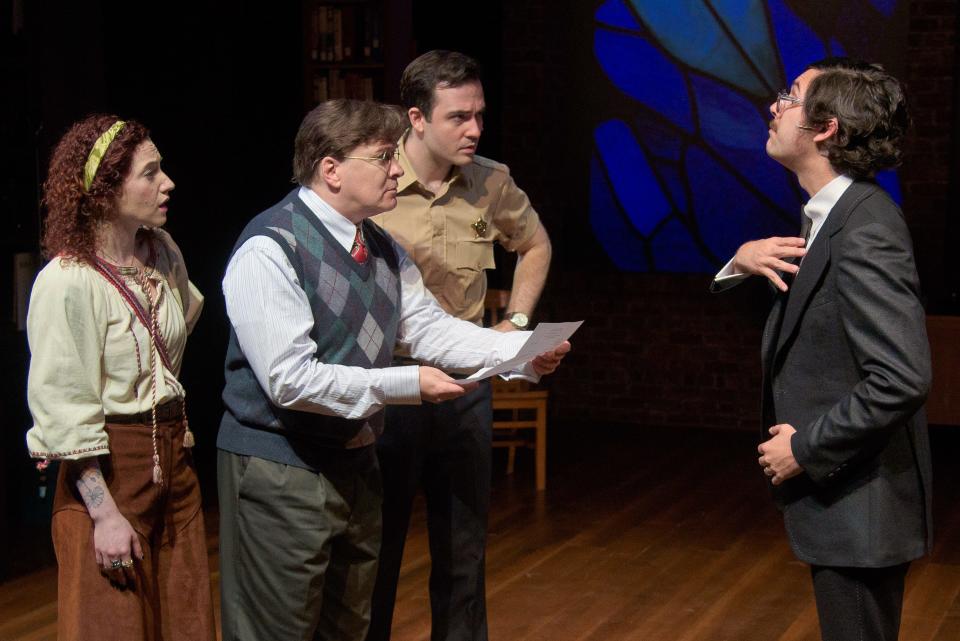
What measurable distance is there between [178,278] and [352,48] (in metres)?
4.03

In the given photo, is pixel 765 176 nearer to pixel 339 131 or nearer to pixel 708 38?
pixel 708 38

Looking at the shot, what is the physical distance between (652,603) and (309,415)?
7.55ft

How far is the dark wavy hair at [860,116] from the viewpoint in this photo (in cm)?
225

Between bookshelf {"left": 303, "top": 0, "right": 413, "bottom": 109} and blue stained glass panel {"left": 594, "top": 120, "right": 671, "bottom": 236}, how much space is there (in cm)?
167

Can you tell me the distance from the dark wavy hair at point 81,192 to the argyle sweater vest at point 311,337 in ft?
1.07

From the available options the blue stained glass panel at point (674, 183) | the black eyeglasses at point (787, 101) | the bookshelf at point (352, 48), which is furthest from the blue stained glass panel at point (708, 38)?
the black eyeglasses at point (787, 101)

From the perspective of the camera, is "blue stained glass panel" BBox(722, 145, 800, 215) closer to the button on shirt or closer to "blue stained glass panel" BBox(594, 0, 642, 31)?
"blue stained glass panel" BBox(594, 0, 642, 31)

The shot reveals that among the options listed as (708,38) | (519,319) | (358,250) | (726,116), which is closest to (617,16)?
(708,38)

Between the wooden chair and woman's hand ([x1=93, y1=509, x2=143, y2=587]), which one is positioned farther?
the wooden chair

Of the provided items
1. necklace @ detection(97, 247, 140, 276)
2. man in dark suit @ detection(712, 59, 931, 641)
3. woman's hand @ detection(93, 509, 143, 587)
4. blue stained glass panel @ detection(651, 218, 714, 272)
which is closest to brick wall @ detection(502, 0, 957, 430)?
blue stained glass panel @ detection(651, 218, 714, 272)

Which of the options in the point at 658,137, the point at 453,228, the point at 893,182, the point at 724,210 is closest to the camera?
the point at 453,228

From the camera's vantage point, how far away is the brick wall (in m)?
7.55

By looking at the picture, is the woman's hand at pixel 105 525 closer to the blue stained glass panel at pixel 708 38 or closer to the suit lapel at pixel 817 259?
the suit lapel at pixel 817 259

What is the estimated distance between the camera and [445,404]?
3096mm
